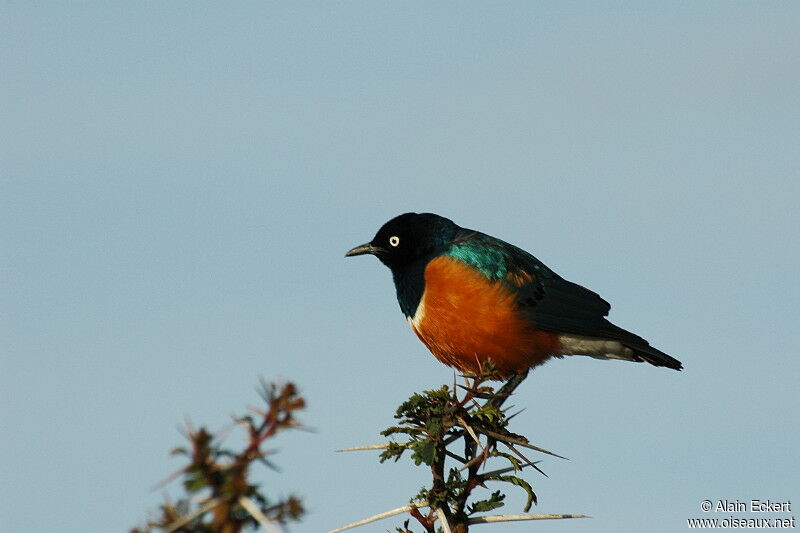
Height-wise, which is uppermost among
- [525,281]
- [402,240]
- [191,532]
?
[402,240]

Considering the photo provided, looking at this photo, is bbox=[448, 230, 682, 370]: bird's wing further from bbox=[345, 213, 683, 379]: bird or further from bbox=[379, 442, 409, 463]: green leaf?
bbox=[379, 442, 409, 463]: green leaf

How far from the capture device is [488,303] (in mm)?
10000

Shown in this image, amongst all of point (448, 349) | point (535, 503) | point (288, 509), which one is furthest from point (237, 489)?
point (448, 349)

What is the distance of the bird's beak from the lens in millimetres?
11234

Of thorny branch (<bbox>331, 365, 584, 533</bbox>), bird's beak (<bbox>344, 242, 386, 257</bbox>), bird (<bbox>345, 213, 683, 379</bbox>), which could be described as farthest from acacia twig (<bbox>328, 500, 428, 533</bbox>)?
bird's beak (<bbox>344, 242, 386, 257</bbox>)

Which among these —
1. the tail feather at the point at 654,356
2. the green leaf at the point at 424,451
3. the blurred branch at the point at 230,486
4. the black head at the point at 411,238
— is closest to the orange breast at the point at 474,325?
the black head at the point at 411,238

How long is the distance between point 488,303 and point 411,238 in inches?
55.9

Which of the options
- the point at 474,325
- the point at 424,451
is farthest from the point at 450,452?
the point at 474,325

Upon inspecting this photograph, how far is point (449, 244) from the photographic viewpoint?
1075cm

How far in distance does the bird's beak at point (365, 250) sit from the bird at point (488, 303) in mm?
14

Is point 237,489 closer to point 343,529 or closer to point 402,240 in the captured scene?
point 343,529

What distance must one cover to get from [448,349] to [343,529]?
6.04 metres

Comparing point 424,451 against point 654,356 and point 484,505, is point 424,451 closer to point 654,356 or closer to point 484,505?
point 484,505

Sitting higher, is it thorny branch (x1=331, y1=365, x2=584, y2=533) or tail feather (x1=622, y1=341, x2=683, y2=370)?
tail feather (x1=622, y1=341, x2=683, y2=370)
